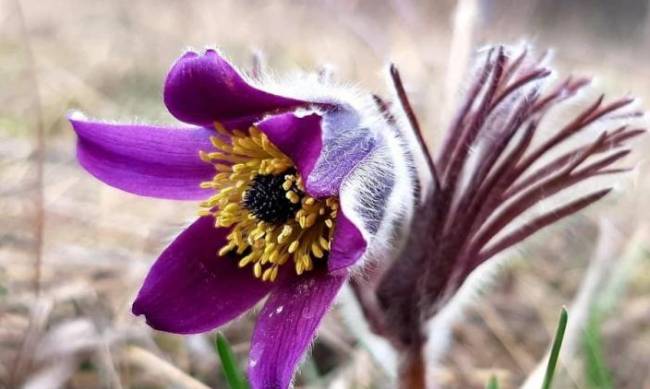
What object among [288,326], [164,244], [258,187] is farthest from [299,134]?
[164,244]

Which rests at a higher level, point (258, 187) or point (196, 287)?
point (258, 187)

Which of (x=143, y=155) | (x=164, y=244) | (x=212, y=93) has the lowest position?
(x=164, y=244)

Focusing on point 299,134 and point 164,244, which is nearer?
point 299,134

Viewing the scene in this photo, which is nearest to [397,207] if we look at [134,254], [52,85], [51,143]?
[134,254]

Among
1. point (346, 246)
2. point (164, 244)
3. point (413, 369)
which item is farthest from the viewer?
point (164, 244)

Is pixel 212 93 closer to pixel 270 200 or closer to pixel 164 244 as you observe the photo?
pixel 270 200

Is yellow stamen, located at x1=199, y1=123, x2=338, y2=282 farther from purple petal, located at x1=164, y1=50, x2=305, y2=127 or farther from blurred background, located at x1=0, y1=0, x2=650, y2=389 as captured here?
blurred background, located at x1=0, y1=0, x2=650, y2=389

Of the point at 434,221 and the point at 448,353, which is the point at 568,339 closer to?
the point at 448,353
